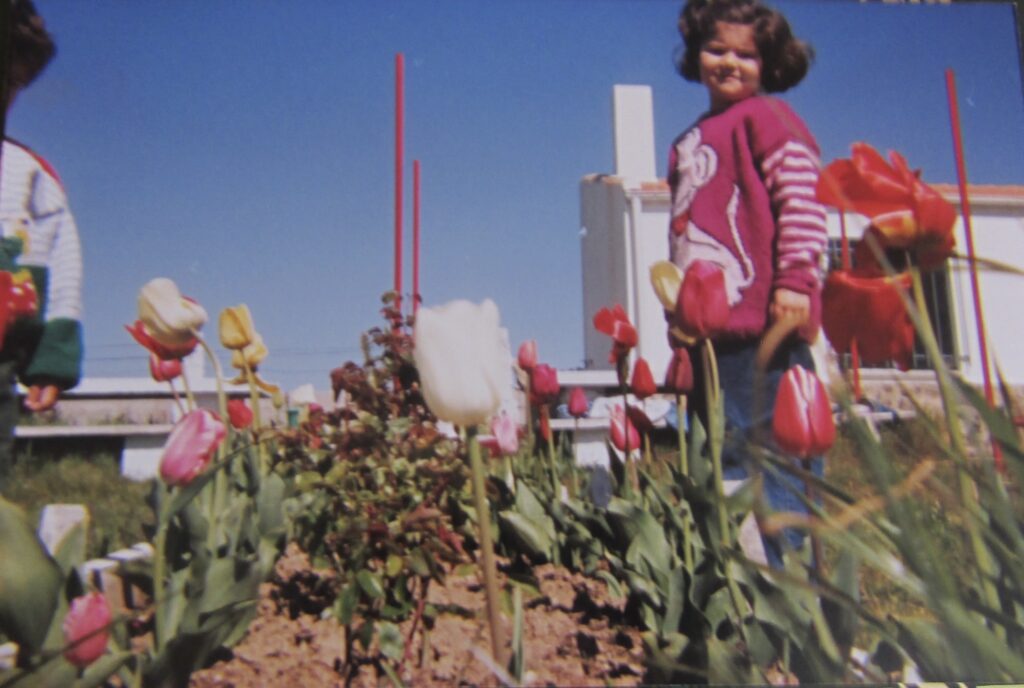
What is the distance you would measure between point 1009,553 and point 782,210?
0.64 meters

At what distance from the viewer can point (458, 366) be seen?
0.91 m

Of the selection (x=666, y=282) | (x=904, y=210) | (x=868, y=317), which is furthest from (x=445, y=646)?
(x=904, y=210)

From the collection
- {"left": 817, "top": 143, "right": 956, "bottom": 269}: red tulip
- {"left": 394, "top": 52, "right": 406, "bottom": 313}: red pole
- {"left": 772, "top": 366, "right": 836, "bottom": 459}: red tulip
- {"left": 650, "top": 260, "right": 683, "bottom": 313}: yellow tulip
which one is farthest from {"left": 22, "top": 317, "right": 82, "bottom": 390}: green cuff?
{"left": 817, "top": 143, "right": 956, "bottom": 269}: red tulip

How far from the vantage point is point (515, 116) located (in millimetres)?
1423

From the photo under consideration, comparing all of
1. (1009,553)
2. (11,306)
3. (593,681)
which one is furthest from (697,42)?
(11,306)

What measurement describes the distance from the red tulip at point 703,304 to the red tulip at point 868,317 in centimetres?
16

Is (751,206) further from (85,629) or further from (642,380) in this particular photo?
(85,629)

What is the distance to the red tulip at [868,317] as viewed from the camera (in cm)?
110

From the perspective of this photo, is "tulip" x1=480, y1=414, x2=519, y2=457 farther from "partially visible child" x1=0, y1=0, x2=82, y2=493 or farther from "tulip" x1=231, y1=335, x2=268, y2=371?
"partially visible child" x1=0, y1=0, x2=82, y2=493

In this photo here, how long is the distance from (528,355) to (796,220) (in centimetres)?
49

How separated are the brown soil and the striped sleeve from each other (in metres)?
0.61

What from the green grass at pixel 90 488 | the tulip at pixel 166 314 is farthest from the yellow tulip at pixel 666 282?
the green grass at pixel 90 488

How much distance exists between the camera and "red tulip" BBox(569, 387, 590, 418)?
4.80 ft

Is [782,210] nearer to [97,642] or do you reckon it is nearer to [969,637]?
[969,637]
